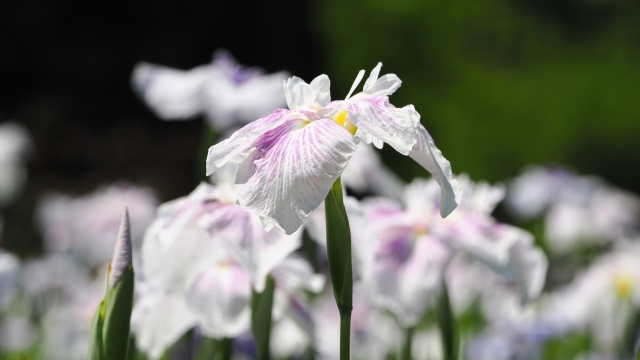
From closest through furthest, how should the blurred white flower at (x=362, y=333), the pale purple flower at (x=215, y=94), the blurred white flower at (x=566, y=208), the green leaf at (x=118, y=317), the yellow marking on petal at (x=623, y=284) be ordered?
the green leaf at (x=118, y=317)
the pale purple flower at (x=215, y=94)
the yellow marking on petal at (x=623, y=284)
the blurred white flower at (x=362, y=333)
the blurred white flower at (x=566, y=208)

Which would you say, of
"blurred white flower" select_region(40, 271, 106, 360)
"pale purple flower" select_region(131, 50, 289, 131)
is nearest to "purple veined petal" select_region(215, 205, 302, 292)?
"pale purple flower" select_region(131, 50, 289, 131)

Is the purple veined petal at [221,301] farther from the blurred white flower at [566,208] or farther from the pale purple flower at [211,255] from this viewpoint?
the blurred white flower at [566,208]

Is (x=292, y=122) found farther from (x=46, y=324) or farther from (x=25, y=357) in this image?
(x=46, y=324)

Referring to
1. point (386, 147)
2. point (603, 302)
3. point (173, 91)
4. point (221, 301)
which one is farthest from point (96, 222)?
point (386, 147)

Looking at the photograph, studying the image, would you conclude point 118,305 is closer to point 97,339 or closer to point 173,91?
point 97,339

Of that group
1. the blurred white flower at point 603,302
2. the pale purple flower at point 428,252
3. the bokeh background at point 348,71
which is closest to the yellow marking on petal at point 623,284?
the blurred white flower at point 603,302

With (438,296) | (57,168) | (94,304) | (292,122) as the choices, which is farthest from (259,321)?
(57,168)

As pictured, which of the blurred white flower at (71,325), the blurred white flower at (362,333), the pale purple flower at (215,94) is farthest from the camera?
the blurred white flower at (71,325)
